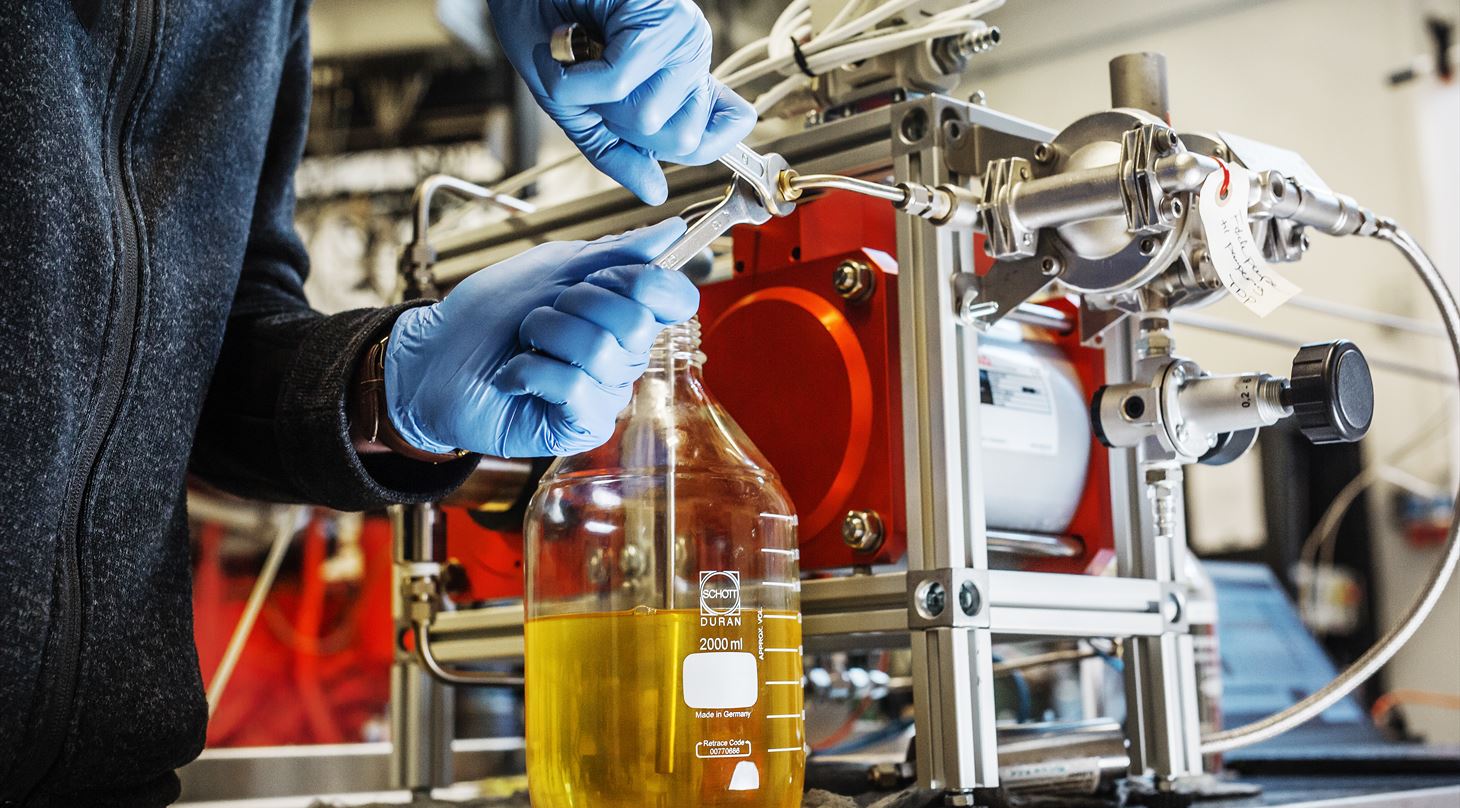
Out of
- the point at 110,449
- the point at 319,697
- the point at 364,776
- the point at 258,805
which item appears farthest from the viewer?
the point at 319,697

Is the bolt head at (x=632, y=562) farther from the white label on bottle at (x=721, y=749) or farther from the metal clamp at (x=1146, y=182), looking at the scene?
the metal clamp at (x=1146, y=182)

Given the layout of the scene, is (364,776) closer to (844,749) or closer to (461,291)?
Result: (844,749)

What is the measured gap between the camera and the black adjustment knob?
824 millimetres

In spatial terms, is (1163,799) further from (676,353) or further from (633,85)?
(633,85)

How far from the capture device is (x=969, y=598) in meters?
0.89

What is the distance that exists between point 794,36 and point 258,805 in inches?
36.9

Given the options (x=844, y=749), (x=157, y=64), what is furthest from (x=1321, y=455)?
(x=157, y=64)

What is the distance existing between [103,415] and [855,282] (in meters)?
0.52

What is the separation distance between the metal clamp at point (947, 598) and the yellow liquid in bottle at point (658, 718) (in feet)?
0.40

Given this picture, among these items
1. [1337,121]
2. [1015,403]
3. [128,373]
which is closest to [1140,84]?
[1015,403]

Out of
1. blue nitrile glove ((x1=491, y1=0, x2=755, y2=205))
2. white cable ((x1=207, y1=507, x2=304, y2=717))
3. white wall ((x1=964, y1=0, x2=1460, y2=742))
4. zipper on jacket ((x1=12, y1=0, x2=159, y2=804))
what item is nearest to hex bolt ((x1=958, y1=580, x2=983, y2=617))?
blue nitrile glove ((x1=491, y1=0, x2=755, y2=205))

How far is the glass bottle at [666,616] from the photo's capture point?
78cm

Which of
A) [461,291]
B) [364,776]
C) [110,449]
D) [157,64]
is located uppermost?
[157,64]

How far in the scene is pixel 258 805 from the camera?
136 cm
